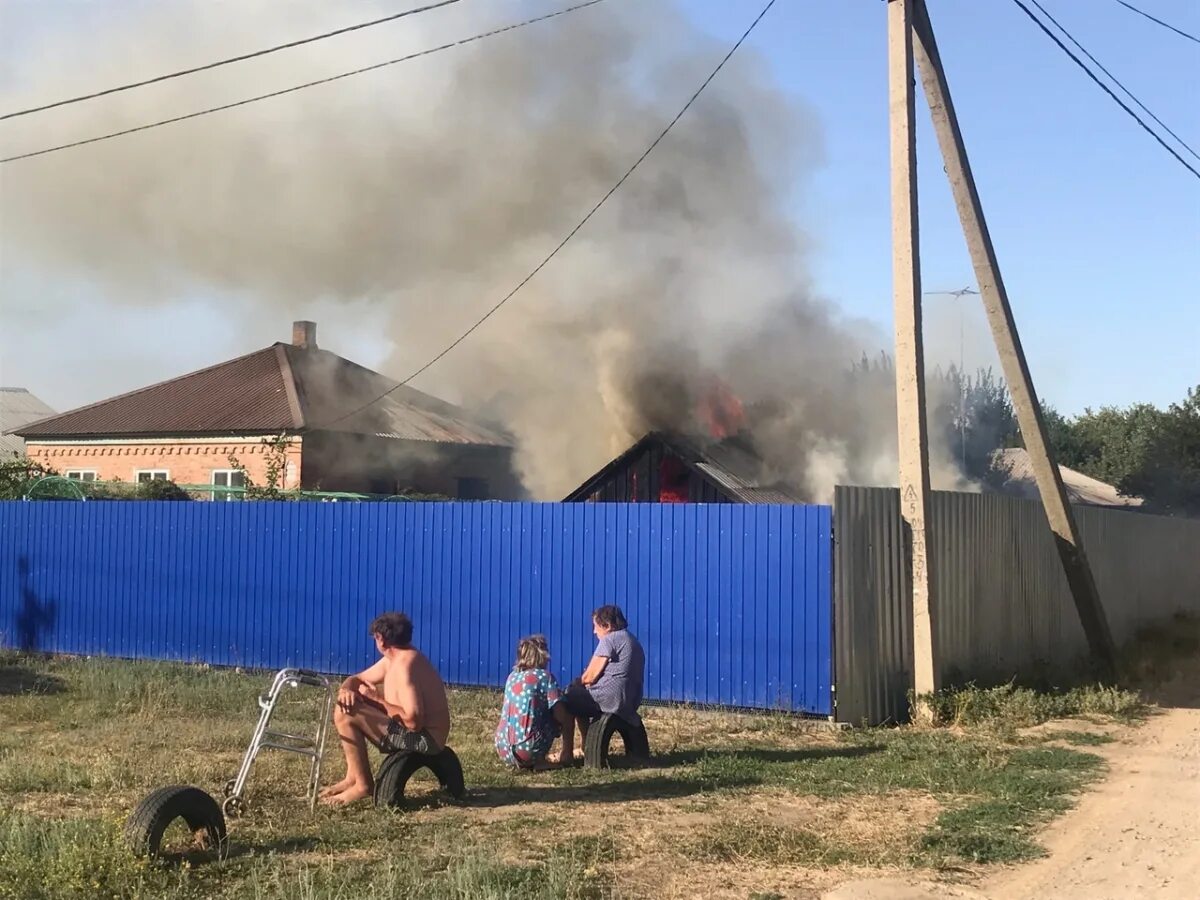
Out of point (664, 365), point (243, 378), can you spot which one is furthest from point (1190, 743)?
point (243, 378)

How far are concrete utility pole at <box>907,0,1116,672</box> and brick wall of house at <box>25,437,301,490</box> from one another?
17.8 metres

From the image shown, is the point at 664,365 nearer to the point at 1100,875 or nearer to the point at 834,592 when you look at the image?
the point at 834,592

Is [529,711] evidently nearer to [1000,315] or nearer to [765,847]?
[765,847]

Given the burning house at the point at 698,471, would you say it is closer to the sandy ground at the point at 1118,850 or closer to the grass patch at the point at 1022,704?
the grass patch at the point at 1022,704

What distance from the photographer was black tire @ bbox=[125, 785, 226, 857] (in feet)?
17.4

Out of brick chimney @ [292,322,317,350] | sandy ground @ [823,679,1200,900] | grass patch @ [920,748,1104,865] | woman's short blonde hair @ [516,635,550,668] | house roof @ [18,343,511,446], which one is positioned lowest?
sandy ground @ [823,679,1200,900]

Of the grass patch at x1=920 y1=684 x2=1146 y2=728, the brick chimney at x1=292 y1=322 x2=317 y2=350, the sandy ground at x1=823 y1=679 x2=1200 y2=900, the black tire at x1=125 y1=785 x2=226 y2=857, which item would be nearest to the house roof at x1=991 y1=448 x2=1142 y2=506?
the brick chimney at x1=292 y1=322 x2=317 y2=350

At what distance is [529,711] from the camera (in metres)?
7.86

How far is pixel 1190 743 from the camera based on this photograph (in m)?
9.66

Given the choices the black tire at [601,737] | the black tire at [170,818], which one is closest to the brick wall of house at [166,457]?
the black tire at [601,737]

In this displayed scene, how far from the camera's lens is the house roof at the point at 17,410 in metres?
59.0

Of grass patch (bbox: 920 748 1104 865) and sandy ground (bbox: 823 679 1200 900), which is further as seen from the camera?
grass patch (bbox: 920 748 1104 865)

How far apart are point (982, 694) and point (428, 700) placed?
5.83 metres

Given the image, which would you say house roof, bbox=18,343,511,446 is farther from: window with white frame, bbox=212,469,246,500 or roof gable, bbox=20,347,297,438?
window with white frame, bbox=212,469,246,500
